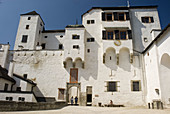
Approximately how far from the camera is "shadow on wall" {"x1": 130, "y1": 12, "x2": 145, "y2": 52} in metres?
24.9

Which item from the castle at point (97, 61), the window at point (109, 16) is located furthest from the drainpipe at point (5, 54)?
the window at point (109, 16)

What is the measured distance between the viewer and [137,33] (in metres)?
25.6

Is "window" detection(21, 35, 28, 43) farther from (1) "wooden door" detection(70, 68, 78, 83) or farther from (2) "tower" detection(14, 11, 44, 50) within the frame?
(1) "wooden door" detection(70, 68, 78, 83)

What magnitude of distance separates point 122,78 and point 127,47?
188 inches

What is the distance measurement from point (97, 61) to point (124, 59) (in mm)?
4207

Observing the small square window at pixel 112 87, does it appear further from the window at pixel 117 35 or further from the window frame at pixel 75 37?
the window frame at pixel 75 37

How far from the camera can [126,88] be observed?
23.0 m

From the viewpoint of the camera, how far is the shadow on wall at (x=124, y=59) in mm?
24016

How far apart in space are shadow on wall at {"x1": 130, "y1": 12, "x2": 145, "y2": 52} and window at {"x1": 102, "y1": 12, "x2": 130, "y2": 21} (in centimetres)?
157

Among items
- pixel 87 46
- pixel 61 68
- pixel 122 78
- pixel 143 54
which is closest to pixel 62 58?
pixel 61 68

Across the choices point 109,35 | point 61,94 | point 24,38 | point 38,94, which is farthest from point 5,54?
point 109,35

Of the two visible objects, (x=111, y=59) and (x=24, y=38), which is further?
(x=24, y=38)

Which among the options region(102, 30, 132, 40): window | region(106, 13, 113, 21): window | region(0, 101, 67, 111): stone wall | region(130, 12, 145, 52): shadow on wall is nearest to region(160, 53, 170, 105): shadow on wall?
region(130, 12, 145, 52): shadow on wall

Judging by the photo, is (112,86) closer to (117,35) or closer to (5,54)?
(117,35)
